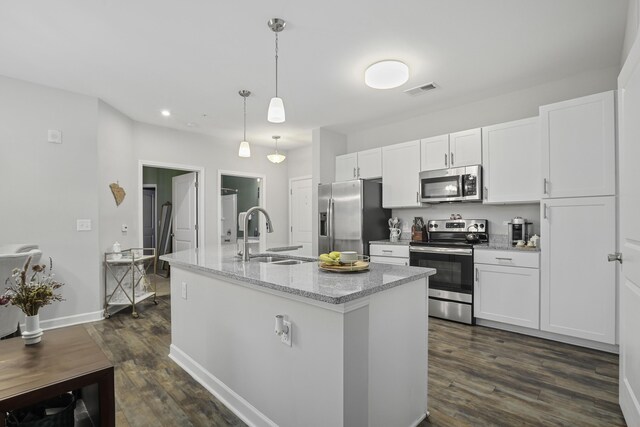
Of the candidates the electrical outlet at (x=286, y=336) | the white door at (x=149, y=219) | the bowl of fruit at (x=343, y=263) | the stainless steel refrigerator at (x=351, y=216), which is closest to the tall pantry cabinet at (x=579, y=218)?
the stainless steel refrigerator at (x=351, y=216)

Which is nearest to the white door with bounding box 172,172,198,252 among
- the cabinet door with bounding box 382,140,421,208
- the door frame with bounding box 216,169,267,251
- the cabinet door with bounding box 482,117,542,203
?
the door frame with bounding box 216,169,267,251

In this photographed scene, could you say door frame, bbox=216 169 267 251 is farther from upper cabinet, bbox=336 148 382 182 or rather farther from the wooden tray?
the wooden tray

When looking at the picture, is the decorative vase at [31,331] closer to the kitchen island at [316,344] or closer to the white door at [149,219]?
the kitchen island at [316,344]

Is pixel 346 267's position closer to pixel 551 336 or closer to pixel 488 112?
pixel 551 336

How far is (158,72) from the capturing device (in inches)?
124

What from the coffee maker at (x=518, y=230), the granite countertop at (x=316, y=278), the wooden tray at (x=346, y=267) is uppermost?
the coffee maker at (x=518, y=230)

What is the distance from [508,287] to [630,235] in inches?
67.9

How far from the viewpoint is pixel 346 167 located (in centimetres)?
507

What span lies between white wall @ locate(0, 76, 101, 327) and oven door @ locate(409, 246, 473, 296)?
12.6 feet

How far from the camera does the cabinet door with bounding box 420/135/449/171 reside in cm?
396

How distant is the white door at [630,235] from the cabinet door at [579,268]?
1004 millimetres

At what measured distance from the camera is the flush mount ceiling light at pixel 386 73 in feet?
9.61

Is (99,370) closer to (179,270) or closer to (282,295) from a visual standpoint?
(282,295)

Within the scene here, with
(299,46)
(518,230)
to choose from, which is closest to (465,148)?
(518,230)
